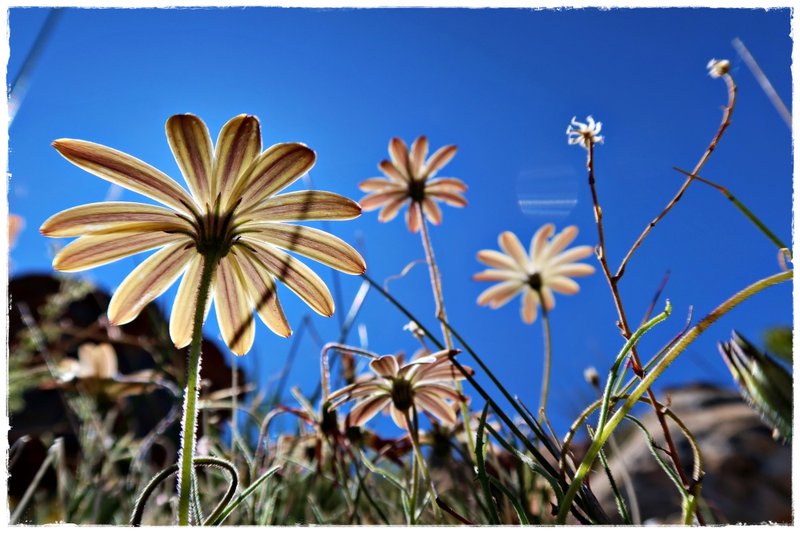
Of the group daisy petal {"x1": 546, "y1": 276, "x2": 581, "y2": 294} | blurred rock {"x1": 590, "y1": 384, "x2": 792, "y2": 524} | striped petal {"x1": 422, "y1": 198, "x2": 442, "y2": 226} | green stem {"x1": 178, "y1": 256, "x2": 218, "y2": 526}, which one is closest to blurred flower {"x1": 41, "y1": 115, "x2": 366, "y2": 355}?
green stem {"x1": 178, "y1": 256, "x2": 218, "y2": 526}

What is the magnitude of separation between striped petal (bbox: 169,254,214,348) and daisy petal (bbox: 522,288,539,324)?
43.2 inches

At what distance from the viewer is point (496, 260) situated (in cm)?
172

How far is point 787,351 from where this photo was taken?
89cm

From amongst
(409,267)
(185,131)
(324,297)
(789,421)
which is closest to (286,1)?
(185,131)

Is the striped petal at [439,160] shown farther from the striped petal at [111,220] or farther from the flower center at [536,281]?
the striped petal at [111,220]

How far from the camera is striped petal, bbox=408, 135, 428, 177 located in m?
1.60

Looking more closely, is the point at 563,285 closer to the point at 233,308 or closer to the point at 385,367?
the point at 385,367

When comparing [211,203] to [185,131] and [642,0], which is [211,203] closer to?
[185,131]

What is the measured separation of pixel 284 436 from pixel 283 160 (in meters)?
1.39

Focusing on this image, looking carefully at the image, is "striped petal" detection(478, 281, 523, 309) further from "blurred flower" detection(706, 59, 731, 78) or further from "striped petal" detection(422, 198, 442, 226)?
"blurred flower" detection(706, 59, 731, 78)

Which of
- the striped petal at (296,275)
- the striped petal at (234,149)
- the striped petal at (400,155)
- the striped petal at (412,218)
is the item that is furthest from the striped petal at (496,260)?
the striped petal at (234,149)

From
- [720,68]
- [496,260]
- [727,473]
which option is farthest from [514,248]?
[727,473]

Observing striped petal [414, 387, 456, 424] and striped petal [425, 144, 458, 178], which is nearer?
striped petal [414, 387, 456, 424]

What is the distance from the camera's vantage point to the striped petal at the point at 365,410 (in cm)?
120
